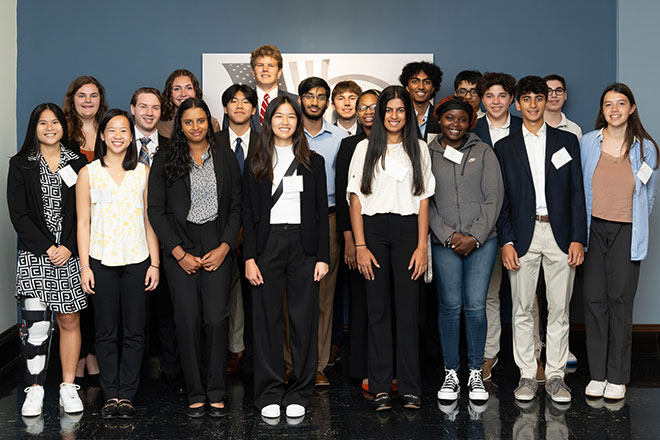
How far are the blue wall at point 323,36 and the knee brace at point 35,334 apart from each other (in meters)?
2.22

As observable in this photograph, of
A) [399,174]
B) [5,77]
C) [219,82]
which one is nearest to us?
[399,174]

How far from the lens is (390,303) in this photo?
401cm

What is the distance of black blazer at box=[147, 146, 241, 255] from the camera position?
3.77 metres

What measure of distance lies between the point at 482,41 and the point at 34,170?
12.2 feet

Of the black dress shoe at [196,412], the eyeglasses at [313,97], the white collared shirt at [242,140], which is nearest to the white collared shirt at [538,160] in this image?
the eyeglasses at [313,97]

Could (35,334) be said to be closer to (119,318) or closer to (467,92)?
(119,318)

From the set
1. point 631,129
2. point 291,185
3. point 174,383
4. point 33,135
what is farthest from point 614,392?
point 33,135

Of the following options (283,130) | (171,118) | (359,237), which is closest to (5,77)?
(171,118)

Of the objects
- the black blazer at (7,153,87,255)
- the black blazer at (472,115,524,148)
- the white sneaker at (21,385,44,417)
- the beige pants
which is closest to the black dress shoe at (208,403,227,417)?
the white sneaker at (21,385,44,417)

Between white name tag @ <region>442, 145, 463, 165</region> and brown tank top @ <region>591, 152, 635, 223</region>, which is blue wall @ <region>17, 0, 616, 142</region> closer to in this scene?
brown tank top @ <region>591, 152, 635, 223</region>

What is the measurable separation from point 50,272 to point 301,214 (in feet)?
4.98

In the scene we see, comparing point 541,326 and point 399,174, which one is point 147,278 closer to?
point 399,174

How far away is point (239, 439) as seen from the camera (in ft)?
11.5

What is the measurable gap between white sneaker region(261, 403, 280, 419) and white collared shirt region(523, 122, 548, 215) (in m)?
1.97
